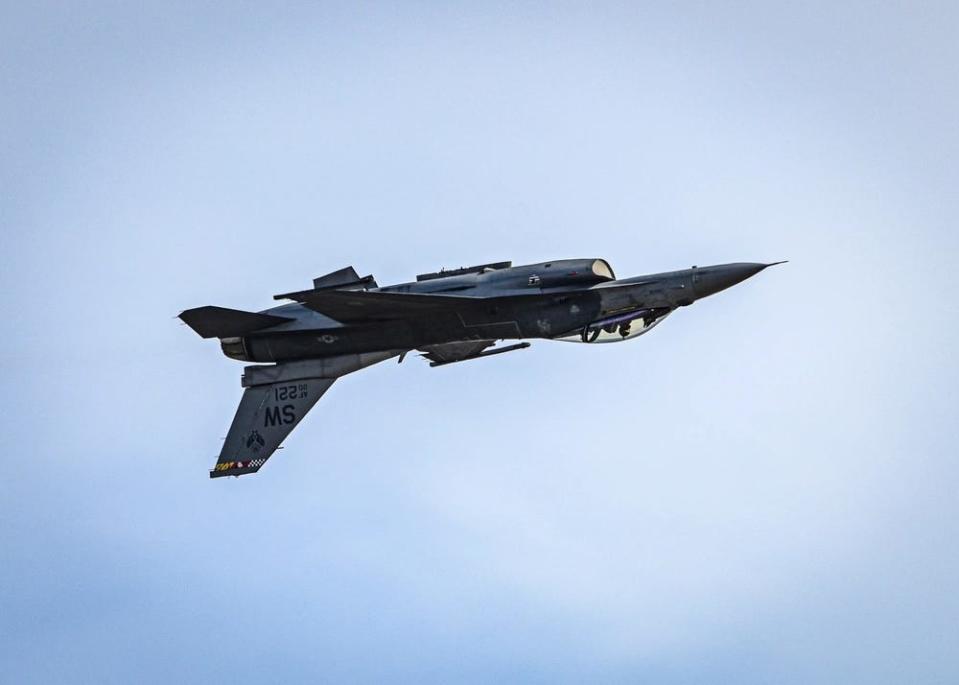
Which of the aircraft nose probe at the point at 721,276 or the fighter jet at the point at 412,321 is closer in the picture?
the aircraft nose probe at the point at 721,276

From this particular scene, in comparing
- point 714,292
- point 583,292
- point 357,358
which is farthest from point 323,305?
point 714,292

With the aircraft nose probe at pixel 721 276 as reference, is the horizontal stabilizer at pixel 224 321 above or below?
above

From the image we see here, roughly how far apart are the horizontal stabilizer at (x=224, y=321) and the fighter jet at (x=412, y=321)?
0.08 feet

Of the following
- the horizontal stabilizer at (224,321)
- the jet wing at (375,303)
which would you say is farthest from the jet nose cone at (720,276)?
the horizontal stabilizer at (224,321)

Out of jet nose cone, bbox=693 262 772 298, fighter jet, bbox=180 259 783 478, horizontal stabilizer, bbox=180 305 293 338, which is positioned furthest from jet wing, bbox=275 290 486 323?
jet nose cone, bbox=693 262 772 298

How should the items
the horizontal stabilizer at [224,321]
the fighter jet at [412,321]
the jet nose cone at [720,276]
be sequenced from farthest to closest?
1. the horizontal stabilizer at [224,321]
2. the fighter jet at [412,321]
3. the jet nose cone at [720,276]

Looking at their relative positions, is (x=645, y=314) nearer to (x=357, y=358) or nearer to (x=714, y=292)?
(x=714, y=292)

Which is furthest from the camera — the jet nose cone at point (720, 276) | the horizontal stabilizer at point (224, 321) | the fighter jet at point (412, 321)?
the horizontal stabilizer at point (224, 321)

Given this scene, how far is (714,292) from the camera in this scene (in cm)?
3644

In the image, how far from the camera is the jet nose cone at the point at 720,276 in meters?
A: 35.8

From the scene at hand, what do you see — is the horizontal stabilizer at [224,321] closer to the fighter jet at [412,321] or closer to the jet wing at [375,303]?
the fighter jet at [412,321]

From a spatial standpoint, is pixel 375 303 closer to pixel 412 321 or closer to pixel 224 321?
pixel 412 321

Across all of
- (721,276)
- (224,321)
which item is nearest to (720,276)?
(721,276)

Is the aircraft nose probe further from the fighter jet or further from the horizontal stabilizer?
the horizontal stabilizer
